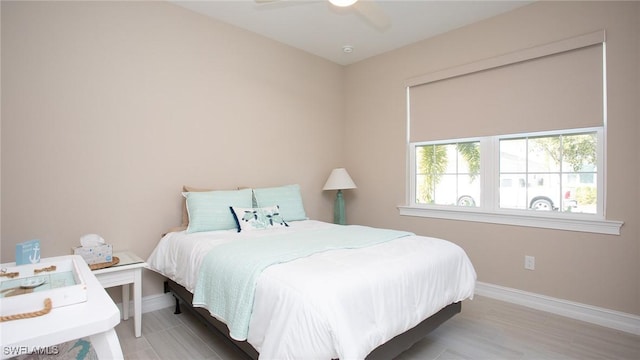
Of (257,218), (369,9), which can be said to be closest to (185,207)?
(257,218)

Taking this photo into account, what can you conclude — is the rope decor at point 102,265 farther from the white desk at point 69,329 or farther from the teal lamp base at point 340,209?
the teal lamp base at point 340,209

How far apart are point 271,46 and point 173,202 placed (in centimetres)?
205

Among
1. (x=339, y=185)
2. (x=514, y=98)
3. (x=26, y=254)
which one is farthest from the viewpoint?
(x=339, y=185)

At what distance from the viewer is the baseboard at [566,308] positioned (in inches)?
95.7

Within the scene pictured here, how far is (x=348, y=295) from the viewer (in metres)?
1.46

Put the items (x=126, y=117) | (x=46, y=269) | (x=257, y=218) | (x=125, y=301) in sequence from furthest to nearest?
(x=257, y=218), (x=126, y=117), (x=125, y=301), (x=46, y=269)

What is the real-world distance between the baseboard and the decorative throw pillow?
6.96 feet

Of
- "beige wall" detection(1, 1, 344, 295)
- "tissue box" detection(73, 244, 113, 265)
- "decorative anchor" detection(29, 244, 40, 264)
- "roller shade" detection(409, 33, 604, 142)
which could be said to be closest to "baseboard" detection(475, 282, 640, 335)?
"roller shade" detection(409, 33, 604, 142)

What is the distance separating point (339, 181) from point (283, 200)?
965 millimetres

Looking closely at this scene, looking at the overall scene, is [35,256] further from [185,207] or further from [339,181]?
[339,181]

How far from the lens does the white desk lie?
906mm

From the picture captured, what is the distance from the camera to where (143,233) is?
9.11 ft

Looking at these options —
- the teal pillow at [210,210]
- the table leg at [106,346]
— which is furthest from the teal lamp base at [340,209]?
the table leg at [106,346]

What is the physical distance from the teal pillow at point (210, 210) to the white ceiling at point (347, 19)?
1.63 metres
